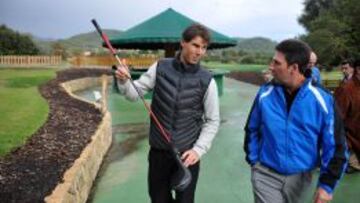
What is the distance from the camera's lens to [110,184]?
22.0ft

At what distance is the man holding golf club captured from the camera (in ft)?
11.9

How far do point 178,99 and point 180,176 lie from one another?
21.0 inches

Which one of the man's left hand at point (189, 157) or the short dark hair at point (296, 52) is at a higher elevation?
the short dark hair at point (296, 52)

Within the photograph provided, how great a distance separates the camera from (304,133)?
3078mm

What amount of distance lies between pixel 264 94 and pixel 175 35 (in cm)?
1431

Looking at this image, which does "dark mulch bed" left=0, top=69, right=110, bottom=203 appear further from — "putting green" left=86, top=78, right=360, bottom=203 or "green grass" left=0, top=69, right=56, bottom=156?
"putting green" left=86, top=78, right=360, bottom=203

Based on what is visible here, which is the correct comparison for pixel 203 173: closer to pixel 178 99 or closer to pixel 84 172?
pixel 84 172

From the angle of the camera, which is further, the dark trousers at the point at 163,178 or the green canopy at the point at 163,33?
the green canopy at the point at 163,33

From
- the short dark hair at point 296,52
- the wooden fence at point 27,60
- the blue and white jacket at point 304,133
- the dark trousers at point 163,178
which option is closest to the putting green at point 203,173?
the dark trousers at point 163,178

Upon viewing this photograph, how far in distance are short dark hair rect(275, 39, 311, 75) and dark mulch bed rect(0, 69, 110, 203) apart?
2.75 m

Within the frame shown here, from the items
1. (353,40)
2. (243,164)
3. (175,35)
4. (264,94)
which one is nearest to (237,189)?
(243,164)

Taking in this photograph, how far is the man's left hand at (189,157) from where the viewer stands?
3.65 metres

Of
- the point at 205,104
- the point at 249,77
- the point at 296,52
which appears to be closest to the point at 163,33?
the point at 249,77

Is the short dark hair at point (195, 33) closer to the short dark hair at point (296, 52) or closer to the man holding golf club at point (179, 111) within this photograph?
the man holding golf club at point (179, 111)
